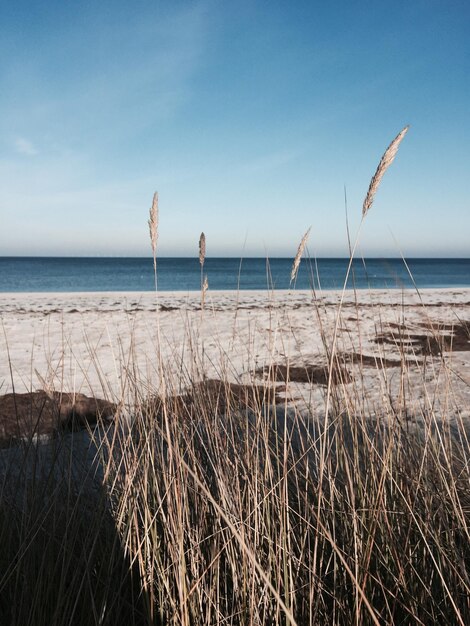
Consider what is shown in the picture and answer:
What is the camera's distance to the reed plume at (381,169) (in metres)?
1.28

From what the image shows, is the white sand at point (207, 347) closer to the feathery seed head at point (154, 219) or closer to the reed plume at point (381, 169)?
the reed plume at point (381, 169)

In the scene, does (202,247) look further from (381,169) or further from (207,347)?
(207,347)

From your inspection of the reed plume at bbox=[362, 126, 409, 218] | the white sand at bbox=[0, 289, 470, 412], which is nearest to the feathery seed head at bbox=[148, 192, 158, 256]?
the reed plume at bbox=[362, 126, 409, 218]

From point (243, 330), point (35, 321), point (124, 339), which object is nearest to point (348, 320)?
point (243, 330)

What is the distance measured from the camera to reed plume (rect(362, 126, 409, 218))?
50.3 inches

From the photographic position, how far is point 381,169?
1.29m

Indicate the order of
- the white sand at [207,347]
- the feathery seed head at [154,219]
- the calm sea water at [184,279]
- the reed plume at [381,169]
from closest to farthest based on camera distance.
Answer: the reed plume at [381,169]
the feathery seed head at [154,219]
the white sand at [207,347]
the calm sea water at [184,279]

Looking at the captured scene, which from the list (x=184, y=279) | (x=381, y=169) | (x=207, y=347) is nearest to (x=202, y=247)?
(x=381, y=169)

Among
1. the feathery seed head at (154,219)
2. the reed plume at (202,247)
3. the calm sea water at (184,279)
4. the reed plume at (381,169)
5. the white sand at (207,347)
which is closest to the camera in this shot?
the reed plume at (381,169)

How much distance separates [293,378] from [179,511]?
12.9 ft

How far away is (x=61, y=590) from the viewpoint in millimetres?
1190

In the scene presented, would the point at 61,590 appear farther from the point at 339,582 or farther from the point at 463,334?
the point at 463,334

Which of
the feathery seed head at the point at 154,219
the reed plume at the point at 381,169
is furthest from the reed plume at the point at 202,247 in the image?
the reed plume at the point at 381,169

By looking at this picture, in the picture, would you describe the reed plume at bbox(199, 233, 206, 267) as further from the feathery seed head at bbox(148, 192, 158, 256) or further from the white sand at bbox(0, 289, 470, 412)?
the white sand at bbox(0, 289, 470, 412)
